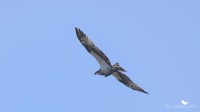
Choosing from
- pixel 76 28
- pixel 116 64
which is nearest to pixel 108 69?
pixel 116 64

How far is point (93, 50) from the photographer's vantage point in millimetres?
45438

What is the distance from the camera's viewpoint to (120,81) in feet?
157

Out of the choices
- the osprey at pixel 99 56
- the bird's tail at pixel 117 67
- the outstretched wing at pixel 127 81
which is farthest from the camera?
the outstretched wing at pixel 127 81

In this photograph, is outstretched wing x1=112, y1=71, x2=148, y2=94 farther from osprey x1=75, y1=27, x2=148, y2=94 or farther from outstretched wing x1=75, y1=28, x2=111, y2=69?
outstretched wing x1=75, y1=28, x2=111, y2=69

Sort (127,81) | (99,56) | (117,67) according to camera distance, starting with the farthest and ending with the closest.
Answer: (127,81)
(99,56)
(117,67)

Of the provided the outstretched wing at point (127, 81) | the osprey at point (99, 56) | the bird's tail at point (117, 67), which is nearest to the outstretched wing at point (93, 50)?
the osprey at point (99, 56)

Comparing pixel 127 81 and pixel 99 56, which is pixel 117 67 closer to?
pixel 99 56

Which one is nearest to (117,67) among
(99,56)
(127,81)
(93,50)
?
(99,56)

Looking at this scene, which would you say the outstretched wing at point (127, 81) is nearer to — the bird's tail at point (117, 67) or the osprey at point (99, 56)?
the osprey at point (99, 56)

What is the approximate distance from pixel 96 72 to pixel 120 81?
271 centimetres

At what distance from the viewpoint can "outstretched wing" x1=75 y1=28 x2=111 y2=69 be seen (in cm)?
4500

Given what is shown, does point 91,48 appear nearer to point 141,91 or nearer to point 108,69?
point 108,69

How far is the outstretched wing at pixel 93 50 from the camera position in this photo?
45.0m

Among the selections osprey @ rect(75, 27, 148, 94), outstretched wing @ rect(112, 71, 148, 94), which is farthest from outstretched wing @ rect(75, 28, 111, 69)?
outstretched wing @ rect(112, 71, 148, 94)
